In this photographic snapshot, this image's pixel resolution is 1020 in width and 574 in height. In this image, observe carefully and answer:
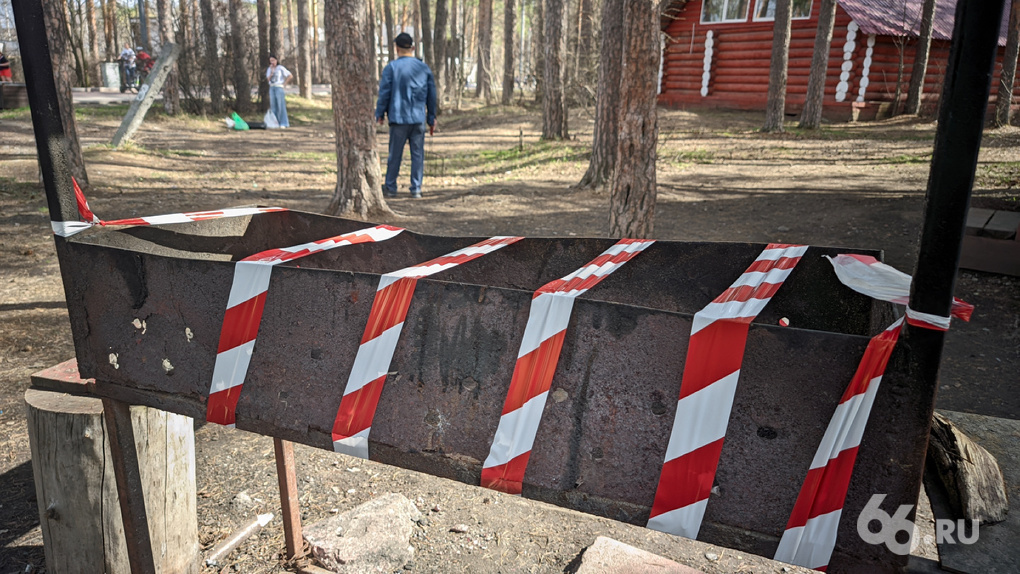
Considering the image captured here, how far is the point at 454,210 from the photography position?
28.7 ft

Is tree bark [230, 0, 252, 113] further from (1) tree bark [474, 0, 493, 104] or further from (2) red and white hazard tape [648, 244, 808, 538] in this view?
(2) red and white hazard tape [648, 244, 808, 538]

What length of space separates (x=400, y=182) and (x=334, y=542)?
8.41 meters

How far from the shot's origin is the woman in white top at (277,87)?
56.6 ft

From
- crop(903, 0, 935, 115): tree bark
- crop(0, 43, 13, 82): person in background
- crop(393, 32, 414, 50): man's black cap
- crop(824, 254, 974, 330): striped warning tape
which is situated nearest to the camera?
crop(824, 254, 974, 330): striped warning tape

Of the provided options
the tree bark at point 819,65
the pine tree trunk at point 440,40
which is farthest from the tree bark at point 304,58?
the tree bark at point 819,65

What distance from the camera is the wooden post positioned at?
40.0 ft

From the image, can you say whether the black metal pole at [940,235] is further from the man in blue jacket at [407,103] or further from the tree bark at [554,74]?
the tree bark at [554,74]

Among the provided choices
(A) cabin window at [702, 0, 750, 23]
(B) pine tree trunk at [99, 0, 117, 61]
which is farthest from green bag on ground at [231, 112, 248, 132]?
(B) pine tree trunk at [99, 0, 117, 61]

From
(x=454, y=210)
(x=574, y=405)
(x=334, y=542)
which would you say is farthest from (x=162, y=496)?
(x=454, y=210)

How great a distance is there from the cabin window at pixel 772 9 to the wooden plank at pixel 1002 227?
15.2 m

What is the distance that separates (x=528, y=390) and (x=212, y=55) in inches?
783

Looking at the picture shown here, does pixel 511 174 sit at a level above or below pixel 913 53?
below

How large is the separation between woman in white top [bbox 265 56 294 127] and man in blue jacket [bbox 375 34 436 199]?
928 cm

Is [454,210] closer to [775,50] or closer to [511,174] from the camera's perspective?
[511,174]
